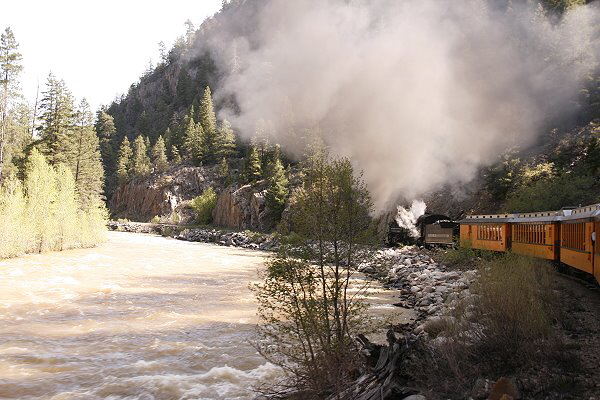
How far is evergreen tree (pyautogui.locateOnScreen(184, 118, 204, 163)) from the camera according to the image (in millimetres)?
85562

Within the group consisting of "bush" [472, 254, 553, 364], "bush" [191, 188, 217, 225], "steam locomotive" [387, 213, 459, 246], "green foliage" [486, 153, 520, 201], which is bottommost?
"bush" [472, 254, 553, 364]

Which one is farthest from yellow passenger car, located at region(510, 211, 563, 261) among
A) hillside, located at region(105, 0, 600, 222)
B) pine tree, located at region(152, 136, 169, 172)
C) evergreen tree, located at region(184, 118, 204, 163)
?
pine tree, located at region(152, 136, 169, 172)

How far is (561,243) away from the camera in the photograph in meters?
15.9

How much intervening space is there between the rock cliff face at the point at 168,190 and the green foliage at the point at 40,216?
4364 cm

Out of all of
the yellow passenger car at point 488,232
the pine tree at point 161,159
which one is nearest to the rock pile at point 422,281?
the yellow passenger car at point 488,232

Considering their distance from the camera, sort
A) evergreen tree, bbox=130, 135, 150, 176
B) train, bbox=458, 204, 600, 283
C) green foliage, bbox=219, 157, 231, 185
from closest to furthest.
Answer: train, bbox=458, 204, 600, 283 < green foliage, bbox=219, 157, 231, 185 < evergreen tree, bbox=130, 135, 150, 176

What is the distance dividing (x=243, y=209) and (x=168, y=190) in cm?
2590

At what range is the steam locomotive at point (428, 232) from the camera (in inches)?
1176

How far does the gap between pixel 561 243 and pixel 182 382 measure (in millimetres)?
14792

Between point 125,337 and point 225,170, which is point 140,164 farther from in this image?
point 125,337

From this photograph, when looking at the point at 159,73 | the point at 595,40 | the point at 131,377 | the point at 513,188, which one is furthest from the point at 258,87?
the point at 131,377

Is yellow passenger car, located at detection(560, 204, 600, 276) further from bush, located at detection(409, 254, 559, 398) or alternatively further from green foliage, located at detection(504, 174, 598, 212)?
green foliage, located at detection(504, 174, 598, 212)

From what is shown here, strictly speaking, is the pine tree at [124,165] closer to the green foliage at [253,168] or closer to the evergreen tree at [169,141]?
the evergreen tree at [169,141]

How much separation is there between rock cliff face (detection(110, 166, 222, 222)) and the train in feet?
202
